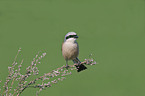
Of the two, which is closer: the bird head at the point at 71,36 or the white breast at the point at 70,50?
the bird head at the point at 71,36


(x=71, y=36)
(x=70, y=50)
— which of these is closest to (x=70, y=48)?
(x=70, y=50)

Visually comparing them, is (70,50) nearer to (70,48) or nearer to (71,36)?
(70,48)

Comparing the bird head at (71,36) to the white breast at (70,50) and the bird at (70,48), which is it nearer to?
the bird at (70,48)

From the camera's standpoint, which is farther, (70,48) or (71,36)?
(70,48)

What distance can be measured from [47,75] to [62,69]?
213mm

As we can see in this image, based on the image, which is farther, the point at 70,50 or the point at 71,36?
the point at 70,50

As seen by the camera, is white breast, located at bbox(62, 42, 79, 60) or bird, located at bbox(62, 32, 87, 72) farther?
white breast, located at bbox(62, 42, 79, 60)

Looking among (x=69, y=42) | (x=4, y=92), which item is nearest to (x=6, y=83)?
(x=4, y=92)

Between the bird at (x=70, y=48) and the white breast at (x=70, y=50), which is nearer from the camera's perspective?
the bird at (x=70, y=48)

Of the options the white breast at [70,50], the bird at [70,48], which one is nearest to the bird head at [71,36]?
the bird at [70,48]

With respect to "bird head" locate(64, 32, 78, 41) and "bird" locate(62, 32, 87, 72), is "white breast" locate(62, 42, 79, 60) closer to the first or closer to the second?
"bird" locate(62, 32, 87, 72)

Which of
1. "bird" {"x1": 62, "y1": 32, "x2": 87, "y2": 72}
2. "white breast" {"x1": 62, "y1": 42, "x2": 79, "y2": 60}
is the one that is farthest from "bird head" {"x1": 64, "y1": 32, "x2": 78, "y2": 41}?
"white breast" {"x1": 62, "y1": 42, "x2": 79, "y2": 60}

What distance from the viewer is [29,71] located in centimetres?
203

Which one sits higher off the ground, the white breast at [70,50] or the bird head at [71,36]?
the bird head at [71,36]
